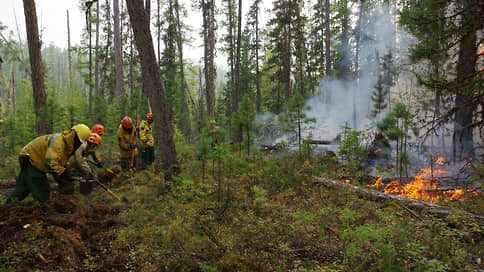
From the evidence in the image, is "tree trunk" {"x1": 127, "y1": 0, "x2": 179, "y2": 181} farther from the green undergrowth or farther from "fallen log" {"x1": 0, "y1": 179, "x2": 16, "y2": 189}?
"fallen log" {"x1": 0, "y1": 179, "x2": 16, "y2": 189}

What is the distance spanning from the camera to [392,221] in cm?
411

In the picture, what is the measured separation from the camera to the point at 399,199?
530 centimetres

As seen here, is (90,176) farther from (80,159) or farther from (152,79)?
(152,79)

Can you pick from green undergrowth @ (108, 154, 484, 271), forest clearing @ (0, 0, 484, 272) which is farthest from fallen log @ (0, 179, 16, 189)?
green undergrowth @ (108, 154, 484, 271)

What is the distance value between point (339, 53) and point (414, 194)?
23.0 m

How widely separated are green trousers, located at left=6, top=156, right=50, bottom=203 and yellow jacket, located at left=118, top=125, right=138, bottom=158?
314 cm

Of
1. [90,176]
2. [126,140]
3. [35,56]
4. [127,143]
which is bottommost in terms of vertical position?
[90,176]

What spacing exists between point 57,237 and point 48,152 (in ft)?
6.13

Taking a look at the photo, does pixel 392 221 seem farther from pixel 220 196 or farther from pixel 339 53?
pixel 339 53

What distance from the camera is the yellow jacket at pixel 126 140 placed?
807 centimetres

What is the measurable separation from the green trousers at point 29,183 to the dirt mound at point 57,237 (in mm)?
196

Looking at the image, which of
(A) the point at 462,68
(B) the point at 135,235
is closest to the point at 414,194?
(A) the point at 462,68

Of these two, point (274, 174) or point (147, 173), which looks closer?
point (274, 174)

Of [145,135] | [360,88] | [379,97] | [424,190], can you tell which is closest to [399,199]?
[424,190]
